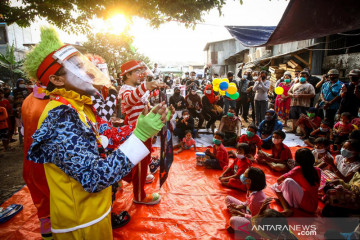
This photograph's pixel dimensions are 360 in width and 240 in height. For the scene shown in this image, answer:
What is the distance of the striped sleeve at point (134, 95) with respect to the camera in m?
2.45

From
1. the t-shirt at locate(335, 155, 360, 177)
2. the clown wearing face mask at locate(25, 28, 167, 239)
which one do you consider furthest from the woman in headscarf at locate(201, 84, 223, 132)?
the clown wearing face mask at locate(25, 28, 167, 239)

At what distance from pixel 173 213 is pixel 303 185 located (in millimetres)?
1925

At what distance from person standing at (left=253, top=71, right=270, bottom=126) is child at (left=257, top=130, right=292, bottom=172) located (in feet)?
9.08

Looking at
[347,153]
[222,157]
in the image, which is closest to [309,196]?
[347,153]

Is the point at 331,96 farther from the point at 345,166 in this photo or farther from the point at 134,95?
the point at 134,95

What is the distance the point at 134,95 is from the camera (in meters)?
2.55

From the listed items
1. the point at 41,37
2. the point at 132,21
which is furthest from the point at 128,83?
the point at 132,21

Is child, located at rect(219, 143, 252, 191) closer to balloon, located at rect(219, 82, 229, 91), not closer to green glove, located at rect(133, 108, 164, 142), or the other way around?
green glove, located at rect(133, 108, 164, 142)

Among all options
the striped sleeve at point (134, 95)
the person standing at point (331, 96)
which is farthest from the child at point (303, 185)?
the person standing at point (331, 96)

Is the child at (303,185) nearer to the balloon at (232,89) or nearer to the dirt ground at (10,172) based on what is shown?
the balloon at (232,89)

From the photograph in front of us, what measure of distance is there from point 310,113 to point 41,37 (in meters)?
6.86

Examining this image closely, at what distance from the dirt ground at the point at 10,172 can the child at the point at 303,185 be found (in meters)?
4.58

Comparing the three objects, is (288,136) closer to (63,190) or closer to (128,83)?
(128,83)

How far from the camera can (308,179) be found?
2.80 metres
